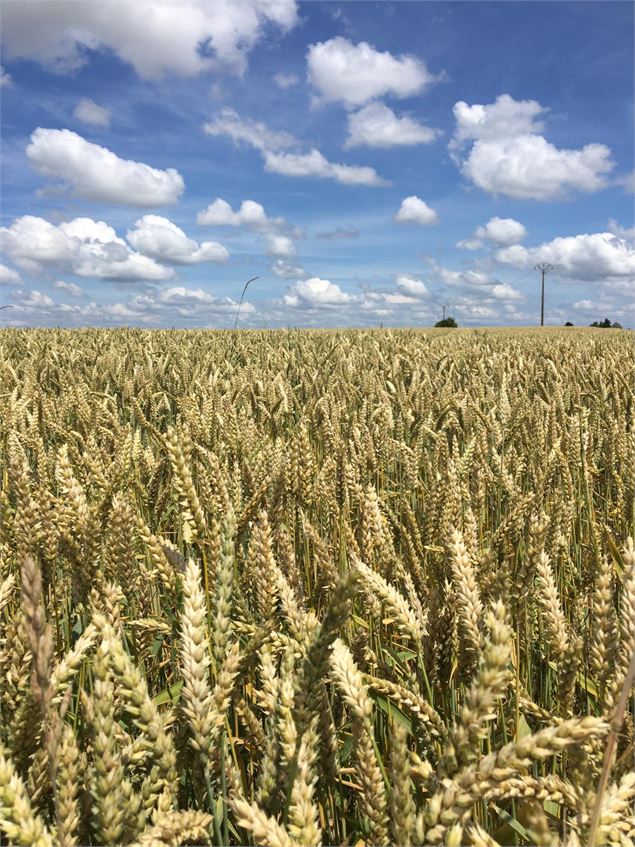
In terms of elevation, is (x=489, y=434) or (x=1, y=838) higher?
(x=489, y=434)

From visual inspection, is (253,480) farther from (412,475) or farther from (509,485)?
(509,485)

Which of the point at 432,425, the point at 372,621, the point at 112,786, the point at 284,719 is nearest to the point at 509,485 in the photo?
the point at 372,621

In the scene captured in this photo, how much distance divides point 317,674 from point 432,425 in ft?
→ 7.18

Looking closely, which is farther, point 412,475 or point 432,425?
point 432,425

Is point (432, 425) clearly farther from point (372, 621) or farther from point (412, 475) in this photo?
point (372, 621)

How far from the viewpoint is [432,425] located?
2.74 meters

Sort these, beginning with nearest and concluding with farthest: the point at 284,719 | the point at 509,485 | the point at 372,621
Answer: the point at 284,719 < the point at 372,621 < the point at 509,485

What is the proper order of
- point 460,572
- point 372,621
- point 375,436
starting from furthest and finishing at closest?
point 375,436
point 372,621
point 460,572

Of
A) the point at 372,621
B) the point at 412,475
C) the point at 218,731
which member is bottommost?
the point at 372,621

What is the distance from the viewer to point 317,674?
0.63 metres

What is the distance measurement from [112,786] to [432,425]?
7.49 feet

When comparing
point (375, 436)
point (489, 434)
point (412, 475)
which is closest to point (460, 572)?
point (412, 475)

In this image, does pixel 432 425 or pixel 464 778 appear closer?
pixel 464 778

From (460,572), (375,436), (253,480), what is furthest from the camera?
(375,436)
